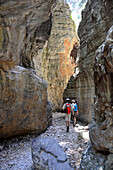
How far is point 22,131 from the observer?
5.95m

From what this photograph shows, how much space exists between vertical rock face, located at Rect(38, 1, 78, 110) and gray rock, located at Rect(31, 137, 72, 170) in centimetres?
1313

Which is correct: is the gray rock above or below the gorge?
below

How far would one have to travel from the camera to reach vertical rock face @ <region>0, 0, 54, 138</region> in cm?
514

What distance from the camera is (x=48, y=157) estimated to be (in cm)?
322

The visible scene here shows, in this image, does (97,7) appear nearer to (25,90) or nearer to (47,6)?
(47,6)

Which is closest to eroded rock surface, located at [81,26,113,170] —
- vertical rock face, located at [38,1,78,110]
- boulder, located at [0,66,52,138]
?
boulder, located at [0,66,52,138]

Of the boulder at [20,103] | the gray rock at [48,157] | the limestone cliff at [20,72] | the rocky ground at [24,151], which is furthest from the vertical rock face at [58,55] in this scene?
the gray rock at [48,157]

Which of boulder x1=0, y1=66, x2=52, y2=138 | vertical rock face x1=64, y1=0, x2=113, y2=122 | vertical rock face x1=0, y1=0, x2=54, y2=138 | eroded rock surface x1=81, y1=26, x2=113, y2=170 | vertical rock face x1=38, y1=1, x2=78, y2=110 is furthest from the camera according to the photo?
vertical rock face x1=38, y1=1, x2=78, y2=110

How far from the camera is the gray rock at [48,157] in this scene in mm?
3059

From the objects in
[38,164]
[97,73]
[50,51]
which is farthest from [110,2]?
[50,51]

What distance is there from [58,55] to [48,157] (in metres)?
15.0

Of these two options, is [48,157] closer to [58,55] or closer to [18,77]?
[18,77]

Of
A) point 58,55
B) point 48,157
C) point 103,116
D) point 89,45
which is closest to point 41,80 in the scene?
point 89,45

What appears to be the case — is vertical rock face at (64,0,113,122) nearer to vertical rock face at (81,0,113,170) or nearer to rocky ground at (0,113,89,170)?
rocky ground at (0,113,89,170)
